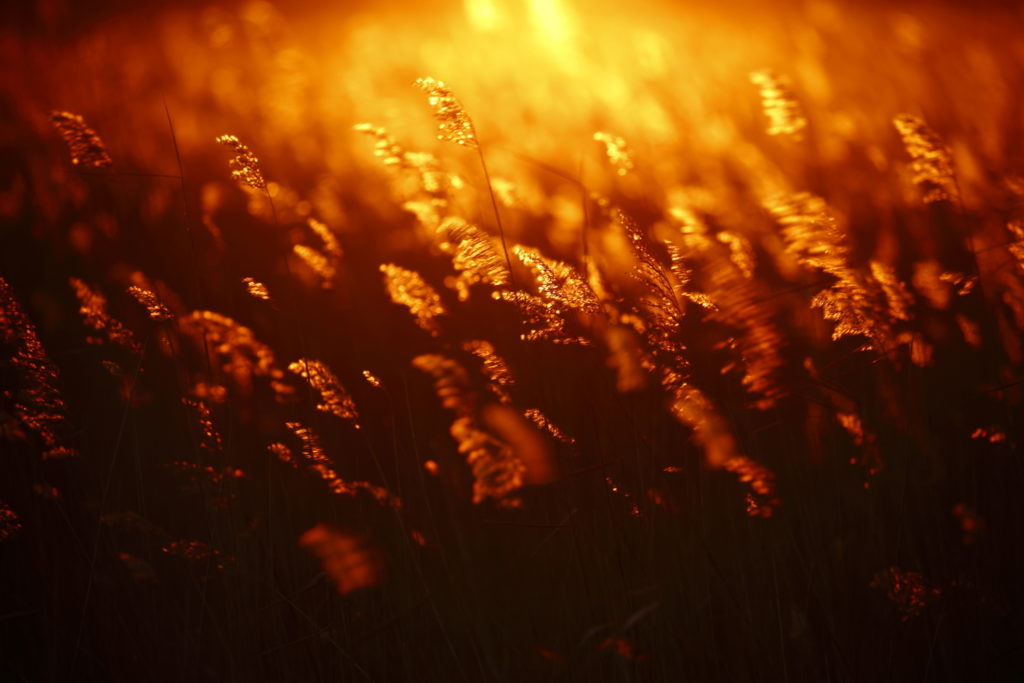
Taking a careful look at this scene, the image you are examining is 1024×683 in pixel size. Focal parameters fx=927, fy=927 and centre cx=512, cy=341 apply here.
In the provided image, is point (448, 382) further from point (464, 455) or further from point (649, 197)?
point (649, 197)

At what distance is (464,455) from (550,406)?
306 mm

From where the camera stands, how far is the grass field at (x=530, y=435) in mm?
1467

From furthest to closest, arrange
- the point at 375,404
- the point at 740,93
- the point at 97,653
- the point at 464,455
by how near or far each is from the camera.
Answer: the point at 740,93 → the point at 375,404 → the point at 464,455 → the point at 97,653

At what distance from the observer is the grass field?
1.47m

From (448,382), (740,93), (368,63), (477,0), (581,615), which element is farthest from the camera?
(368,63)

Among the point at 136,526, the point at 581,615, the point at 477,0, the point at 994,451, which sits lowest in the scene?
the point at 581,615

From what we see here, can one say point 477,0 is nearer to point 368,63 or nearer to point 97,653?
point 368,63

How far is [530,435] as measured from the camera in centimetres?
174

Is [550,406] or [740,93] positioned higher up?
[740,93]

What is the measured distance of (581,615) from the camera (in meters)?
1.47

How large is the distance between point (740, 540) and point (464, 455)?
60cm

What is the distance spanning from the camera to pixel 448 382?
69.6 inches

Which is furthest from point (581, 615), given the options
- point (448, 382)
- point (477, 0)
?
point (477, 0)

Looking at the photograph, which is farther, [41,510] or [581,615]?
[41,510]
